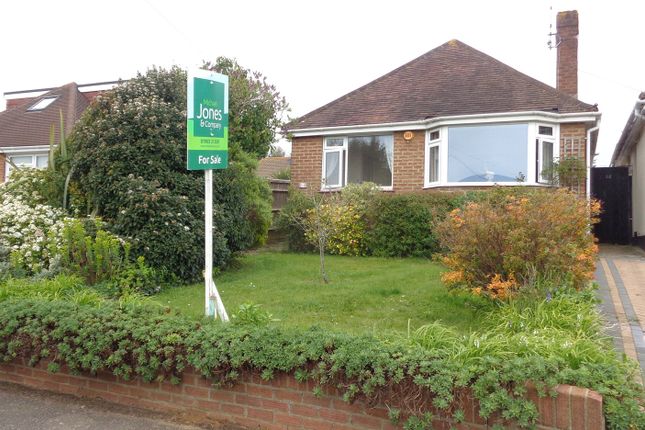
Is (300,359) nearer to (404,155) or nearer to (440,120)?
(440,120)

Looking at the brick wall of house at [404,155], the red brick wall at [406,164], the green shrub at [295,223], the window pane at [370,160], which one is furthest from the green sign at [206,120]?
the window pane at [370,160]

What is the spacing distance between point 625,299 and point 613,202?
10.7 meters

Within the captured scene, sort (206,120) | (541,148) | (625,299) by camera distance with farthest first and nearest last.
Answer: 1. (541,148)
2. (625,299)
3. (206,120)

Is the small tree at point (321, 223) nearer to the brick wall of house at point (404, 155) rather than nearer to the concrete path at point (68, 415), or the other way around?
the brick wall of house at point (404, 155)

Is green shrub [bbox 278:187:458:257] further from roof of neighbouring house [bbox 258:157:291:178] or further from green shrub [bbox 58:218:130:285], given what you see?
roof of neighbouring house [bbox 258:157:291:178]

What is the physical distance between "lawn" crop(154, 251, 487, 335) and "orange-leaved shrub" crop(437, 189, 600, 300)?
51cm

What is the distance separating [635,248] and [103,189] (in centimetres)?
1298

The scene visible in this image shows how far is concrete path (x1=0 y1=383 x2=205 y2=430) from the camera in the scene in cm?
425

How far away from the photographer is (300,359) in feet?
12.6

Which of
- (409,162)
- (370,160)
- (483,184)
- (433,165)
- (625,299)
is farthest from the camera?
(370,160)

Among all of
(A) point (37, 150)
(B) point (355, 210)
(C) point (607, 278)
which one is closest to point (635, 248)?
(C) point (607, 278)

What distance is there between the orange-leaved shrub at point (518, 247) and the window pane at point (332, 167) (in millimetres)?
9460

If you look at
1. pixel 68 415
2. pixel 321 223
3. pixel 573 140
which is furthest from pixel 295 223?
pixel 68 415

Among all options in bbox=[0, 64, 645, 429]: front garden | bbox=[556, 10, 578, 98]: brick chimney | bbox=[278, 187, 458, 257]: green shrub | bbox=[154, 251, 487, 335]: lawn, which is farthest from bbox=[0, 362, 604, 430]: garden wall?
bbox=[556, 10, 578, 98]: brick chimney
